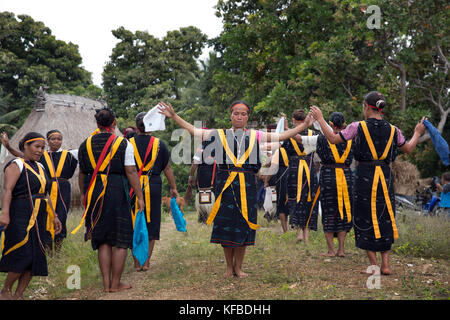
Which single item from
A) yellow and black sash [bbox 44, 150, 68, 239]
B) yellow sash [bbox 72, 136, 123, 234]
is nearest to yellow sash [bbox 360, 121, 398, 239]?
yellow sash [bbox 72, 136, 123, 234]

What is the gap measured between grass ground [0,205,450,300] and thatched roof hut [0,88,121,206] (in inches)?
355

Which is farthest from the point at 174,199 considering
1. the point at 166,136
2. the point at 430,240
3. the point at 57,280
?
the point at 166,136

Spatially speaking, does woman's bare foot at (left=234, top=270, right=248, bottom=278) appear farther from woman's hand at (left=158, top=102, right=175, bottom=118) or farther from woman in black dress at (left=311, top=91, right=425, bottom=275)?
woman's hand at (left=158, top=102, right=175, bottom=118)

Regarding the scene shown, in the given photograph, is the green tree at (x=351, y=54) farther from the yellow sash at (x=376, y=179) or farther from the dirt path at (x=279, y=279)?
the yellow sash at (x=376, y=179)

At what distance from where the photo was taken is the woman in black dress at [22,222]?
4547 millimetres

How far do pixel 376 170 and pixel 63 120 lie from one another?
547 inches

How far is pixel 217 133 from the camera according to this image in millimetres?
5250

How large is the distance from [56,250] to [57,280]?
1.41 m

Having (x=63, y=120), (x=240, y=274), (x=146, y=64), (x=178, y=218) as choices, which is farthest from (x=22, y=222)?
(x=146, y=64)

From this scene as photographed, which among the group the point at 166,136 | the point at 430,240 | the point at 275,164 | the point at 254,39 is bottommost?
the point at 430,240

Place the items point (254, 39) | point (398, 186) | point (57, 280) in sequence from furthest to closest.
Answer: point (254, 39)
point (398, 186)
point (57, 280)

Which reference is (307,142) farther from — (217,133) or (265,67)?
(265,67)

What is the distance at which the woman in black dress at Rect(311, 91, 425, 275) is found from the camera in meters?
5.13

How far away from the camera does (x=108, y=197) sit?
186 inches
